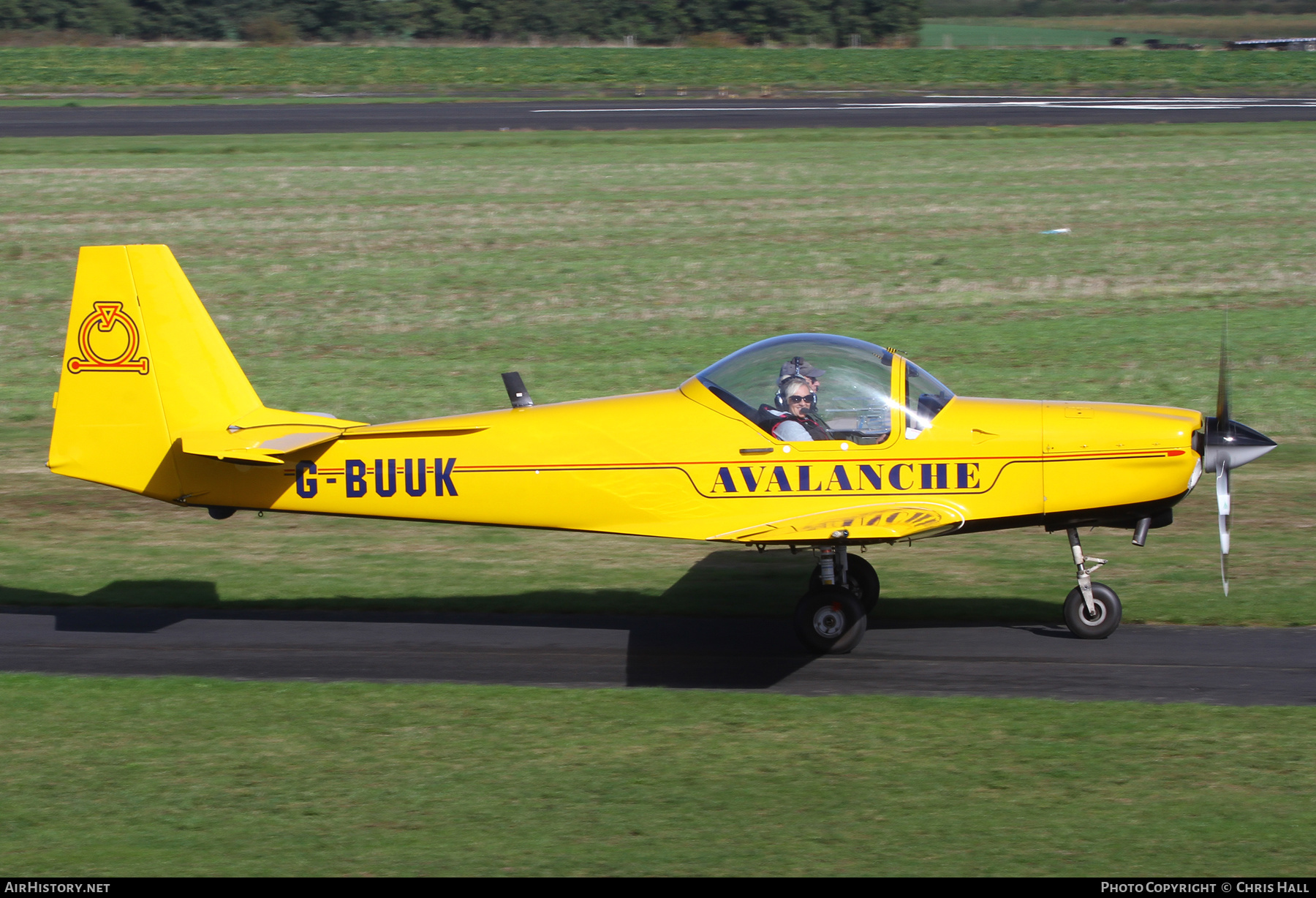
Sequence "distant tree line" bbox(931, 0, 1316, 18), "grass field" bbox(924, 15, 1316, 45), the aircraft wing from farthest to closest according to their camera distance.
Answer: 1. "distant tree line" bbox(931, 0, 1316, 18)
2. "grass field" bbox(924, 15, 1316, 45)
3. the aircraft wing

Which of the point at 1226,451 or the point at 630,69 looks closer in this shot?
the point at 1226,451

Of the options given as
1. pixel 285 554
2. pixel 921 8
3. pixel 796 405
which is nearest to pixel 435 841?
pixel 796 405

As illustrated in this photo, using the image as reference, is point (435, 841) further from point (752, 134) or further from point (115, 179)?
point (752, 134)

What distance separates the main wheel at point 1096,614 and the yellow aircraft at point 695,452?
0.01 meters

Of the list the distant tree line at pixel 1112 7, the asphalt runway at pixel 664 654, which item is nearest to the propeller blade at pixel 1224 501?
the asphalt runway at pixel 664 654

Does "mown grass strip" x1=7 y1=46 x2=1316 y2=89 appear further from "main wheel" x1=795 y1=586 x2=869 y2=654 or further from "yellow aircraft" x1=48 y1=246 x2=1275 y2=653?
"main wheel" x1=795 y1=586 x2=869 y2=654

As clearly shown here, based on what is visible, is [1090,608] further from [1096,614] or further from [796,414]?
[796,414]

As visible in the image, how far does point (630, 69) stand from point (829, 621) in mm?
49895

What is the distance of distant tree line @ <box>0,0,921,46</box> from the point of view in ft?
226

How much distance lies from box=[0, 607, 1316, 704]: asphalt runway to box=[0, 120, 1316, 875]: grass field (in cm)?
34

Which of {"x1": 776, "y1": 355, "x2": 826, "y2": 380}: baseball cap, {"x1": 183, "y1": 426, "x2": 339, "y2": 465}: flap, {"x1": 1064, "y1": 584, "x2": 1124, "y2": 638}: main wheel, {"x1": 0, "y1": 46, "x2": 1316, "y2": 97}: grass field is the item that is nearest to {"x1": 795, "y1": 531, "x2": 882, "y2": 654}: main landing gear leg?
{"x1": 776, "y1": 355, "x2": 826, "y2": 380}: baseball cap

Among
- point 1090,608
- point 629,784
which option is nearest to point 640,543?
point 1090,608

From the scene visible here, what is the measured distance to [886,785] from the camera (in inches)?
281

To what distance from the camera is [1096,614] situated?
948 cm
